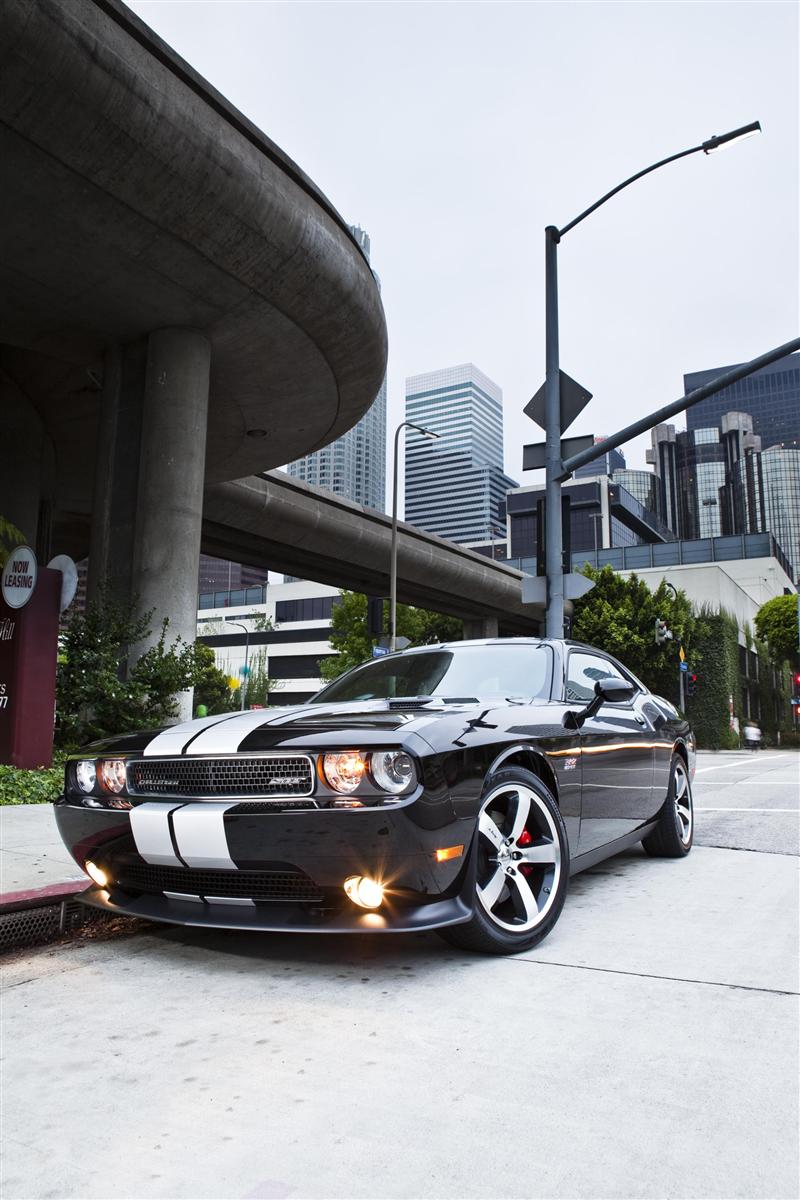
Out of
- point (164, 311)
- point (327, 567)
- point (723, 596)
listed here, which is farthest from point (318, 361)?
point (723, 596)

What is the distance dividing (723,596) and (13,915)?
42185 mm

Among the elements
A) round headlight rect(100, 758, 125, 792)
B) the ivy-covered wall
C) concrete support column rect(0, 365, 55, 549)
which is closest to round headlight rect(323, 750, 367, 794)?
round headlight rect(100, 758, 125, 792)

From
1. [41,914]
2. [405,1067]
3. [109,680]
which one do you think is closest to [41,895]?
[41,914]

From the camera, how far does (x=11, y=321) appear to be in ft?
42.7

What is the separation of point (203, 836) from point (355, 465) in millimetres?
83685

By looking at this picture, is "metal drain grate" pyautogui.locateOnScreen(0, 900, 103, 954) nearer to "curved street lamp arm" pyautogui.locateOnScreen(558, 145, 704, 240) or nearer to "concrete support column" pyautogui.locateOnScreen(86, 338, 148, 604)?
"concrete support column" pyautogui.locateOnScreen(86, 338, 148, 604)

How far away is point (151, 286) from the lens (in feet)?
40.2

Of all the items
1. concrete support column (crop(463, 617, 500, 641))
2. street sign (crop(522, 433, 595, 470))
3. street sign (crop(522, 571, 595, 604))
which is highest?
concrete support column (crop(463, 617, 500, 641))

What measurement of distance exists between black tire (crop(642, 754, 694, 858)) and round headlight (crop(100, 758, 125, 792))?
3443 mm

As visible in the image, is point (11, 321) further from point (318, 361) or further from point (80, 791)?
point (80, 791)

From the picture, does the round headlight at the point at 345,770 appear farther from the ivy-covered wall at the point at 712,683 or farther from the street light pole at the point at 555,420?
the ivy-covered wall at the point at 712,683

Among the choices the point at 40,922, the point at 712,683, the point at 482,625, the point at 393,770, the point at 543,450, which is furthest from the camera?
the point at 482,625

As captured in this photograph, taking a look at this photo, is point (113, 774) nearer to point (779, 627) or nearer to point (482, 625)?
point (482, 625)

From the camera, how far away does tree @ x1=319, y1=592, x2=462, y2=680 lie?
44125mm
